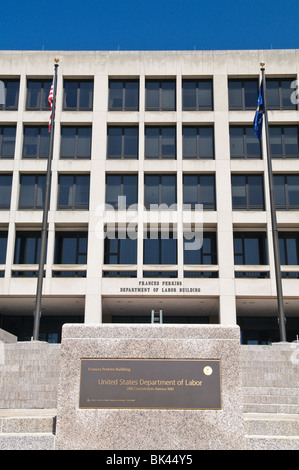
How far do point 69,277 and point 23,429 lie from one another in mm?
21882

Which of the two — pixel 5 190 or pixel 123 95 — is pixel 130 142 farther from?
pixel 5 190

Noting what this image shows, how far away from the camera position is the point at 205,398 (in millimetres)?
8672

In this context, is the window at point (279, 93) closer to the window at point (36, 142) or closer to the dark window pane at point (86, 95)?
the dark window pane at point (86, 95)

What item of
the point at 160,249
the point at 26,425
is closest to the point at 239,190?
the point at 160,249

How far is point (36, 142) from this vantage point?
3325 cm

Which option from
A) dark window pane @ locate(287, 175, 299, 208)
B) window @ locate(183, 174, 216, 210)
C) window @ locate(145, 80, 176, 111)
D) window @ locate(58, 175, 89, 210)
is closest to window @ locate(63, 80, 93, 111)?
window @ locate(145, 80, 176, 111)

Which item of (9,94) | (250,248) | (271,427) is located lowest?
(271,427)

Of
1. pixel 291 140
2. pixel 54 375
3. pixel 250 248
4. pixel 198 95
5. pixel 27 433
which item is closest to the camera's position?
pixel 27 433

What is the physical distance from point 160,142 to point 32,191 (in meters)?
9.36

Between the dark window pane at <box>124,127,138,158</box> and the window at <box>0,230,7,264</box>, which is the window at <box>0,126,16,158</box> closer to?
the window at <box>0,230,7,264</box>

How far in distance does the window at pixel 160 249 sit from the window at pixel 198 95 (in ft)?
30.2

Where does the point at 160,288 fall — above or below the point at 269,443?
above

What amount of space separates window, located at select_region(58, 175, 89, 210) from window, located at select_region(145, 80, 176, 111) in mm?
6981
